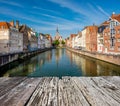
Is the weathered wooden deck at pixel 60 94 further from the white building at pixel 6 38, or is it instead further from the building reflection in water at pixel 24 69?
the white building at pixel 6 38

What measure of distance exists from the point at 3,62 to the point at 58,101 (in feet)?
94.1

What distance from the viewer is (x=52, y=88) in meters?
3.61

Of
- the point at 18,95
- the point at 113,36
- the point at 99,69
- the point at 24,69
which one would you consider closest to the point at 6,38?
the point at 24,69

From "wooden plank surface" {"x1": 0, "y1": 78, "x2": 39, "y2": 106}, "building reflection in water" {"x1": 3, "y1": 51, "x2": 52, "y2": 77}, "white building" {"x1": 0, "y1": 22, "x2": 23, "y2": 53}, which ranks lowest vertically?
"building reflection in water" {"x1": 3, "y1": 51, "x2": 52, "y2": 77}

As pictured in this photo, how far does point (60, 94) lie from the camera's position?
3.22 metres

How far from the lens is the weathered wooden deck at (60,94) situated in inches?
111

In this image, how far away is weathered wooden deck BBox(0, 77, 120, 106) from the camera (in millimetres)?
2814

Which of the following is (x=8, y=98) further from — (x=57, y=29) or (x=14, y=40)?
(x=57, y=29)

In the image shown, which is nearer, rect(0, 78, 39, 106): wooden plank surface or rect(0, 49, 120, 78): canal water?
rect(0, 78, 39, 106): wooden plank surface

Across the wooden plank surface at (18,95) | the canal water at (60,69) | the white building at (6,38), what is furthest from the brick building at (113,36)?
the wooden plank surface at (18,95)

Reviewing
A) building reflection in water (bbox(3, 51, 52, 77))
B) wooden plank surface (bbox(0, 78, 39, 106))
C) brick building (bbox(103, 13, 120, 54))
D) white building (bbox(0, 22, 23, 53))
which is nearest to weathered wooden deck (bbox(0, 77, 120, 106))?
wooden plank surface (bbox(0, 78, 39, 106))

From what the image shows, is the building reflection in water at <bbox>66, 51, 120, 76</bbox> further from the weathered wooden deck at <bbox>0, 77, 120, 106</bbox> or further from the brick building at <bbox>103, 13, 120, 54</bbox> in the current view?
the weathered wooden deck at <bbox>0, 77, 120, 106</bbox>

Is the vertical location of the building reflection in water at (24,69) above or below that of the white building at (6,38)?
below

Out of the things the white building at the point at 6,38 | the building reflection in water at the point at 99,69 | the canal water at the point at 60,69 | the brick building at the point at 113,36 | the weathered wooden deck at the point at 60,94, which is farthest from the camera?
the white building at the point at 6,38
